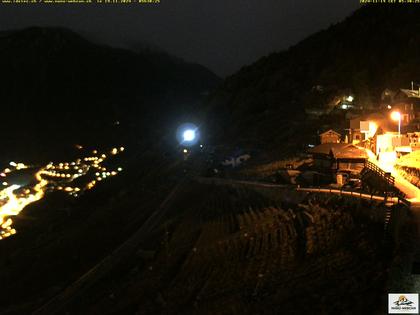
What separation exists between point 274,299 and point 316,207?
865 centimetres

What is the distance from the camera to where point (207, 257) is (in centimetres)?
2430

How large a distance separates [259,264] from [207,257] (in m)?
4.80

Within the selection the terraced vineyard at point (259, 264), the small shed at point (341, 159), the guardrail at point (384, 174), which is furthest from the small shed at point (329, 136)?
the terraced vineyard at point (259, 264)

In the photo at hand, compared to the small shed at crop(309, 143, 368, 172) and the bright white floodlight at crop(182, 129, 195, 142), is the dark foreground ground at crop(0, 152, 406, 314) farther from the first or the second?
the bright white floodlight at crop(182, 129, 195, 142)

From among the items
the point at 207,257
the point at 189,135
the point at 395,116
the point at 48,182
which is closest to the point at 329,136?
the point at 395,116

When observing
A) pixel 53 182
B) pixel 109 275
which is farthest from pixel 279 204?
pixel 53 182

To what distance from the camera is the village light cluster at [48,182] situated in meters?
59.3

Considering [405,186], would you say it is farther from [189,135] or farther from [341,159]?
[189,135]

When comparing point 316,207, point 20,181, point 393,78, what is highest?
point 393,78

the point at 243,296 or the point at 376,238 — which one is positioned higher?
the point at 376,238

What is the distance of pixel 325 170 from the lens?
3275 cm

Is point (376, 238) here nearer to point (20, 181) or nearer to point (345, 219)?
point (345, 219)

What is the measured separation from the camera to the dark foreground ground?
16.1m

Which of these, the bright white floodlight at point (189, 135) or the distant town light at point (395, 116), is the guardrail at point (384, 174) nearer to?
the distant town light at point (395, 116)
